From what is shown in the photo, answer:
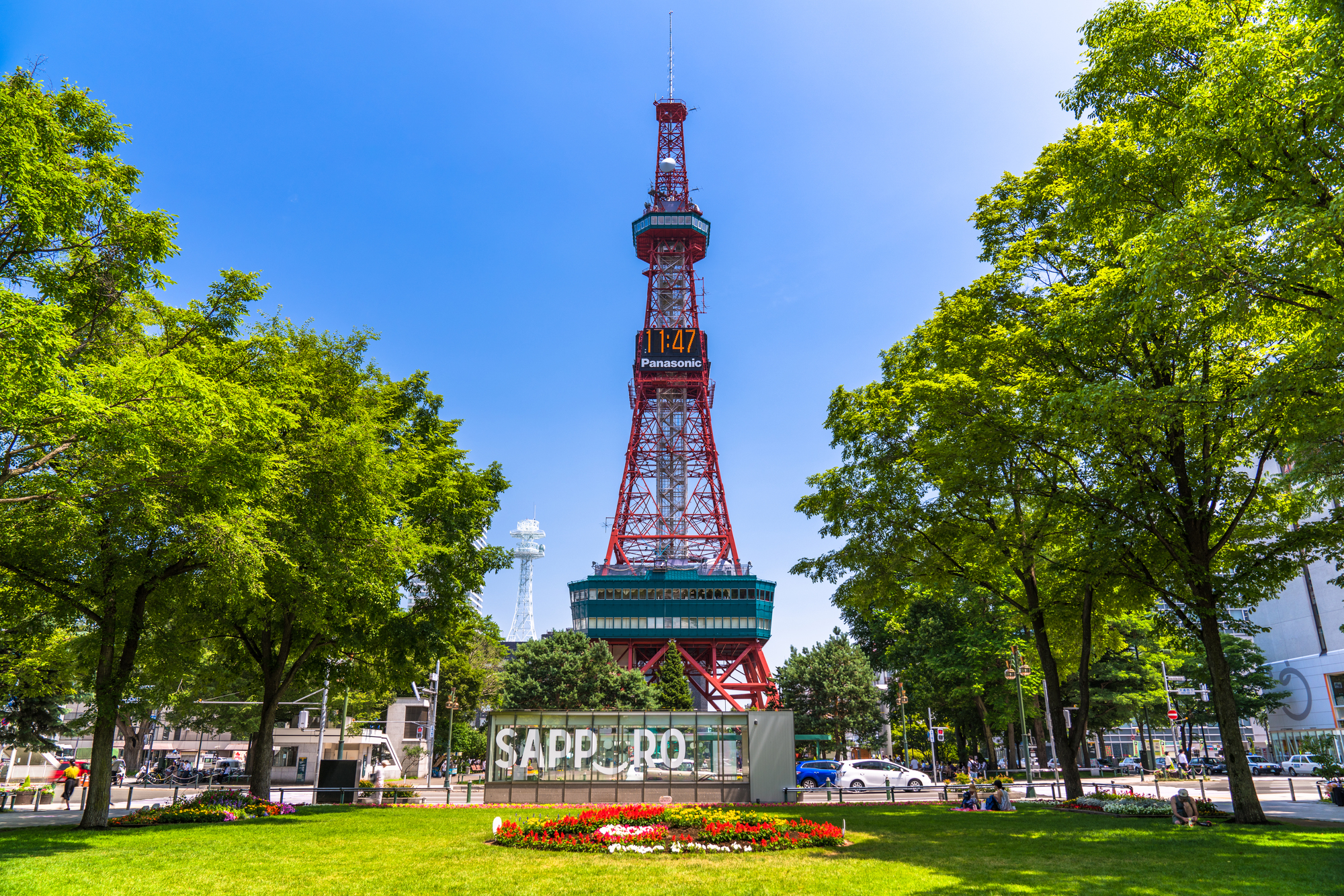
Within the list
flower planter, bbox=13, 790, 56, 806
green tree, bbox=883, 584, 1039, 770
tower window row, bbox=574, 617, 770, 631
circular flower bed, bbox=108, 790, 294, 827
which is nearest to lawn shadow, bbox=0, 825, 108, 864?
circular flower bed, bbox=108, 790, 294, 827

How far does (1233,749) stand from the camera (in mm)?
18844

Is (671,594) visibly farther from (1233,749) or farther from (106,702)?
(1233,749)

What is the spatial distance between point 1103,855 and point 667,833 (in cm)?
864

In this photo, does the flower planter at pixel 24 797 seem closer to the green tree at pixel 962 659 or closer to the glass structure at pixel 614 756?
the glass structure at pixel 614 756

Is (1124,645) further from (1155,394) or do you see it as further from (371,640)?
(371,640)

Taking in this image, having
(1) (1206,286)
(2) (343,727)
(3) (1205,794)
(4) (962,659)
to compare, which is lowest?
(3) (1205,794)

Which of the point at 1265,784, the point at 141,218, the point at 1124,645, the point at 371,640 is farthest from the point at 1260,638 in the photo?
the point at 141,218

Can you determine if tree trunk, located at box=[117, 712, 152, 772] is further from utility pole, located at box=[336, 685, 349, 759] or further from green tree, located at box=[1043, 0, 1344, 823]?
green tree, located at box=[1043, 0, 1344, 823]

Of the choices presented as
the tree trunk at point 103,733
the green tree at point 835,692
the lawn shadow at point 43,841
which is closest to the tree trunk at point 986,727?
the green tree at point 835,692

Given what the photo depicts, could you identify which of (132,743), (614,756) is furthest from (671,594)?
(614,756)

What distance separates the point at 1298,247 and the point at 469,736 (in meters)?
71.8

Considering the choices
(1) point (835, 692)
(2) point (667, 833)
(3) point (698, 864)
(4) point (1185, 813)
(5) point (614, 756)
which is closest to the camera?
(3) point (698, 864)

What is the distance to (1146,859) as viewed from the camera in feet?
46.3

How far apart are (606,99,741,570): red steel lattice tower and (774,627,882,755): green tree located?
21082mm
